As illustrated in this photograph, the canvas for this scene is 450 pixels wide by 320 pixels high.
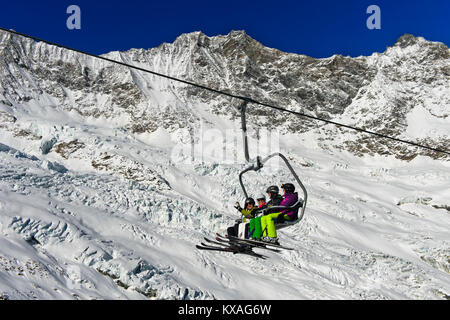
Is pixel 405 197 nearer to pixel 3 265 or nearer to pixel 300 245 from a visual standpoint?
pixel 300 245

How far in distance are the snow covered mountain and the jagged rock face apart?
47 centimetres

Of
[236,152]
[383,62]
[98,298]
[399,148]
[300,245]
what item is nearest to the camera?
[98,298]

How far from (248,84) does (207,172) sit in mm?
59265

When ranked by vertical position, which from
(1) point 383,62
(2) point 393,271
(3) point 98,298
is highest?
(1) point 383,62

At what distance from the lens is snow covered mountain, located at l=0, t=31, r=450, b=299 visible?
2595cm

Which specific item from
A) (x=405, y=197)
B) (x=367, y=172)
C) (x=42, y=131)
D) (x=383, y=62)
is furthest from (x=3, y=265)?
(x=383, y=62)

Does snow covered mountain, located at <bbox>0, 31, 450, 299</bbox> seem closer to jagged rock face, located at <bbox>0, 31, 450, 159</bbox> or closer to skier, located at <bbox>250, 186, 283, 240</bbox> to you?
jagged rock face, located at <bbox>0, 31, 450, 159</bbox>

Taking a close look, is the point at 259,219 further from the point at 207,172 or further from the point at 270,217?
the point at 207,172

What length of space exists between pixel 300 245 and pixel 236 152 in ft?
98.2

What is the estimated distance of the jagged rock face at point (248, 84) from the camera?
82938 millimetres

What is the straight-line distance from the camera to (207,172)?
50625 millimetres

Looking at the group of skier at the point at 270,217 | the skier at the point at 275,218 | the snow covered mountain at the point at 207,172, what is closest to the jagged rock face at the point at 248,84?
the snow covered mountain at the point at 207,172

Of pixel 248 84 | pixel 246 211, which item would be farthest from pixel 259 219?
pixel 248 84

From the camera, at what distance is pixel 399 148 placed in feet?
287
